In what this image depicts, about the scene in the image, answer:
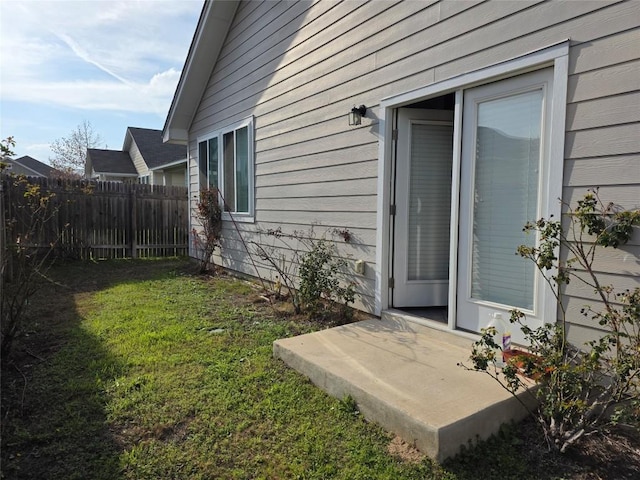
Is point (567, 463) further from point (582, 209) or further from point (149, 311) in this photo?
point (149, 311)

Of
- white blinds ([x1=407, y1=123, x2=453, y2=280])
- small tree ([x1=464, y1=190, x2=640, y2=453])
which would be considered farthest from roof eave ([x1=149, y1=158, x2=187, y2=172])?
small tree ([x1=464, y1=190, x2=640, y2=453])

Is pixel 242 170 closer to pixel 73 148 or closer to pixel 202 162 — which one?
pixel 202 162

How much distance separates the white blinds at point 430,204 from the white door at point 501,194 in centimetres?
80

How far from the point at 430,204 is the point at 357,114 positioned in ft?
4.09

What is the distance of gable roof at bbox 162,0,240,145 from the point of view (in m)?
7.21

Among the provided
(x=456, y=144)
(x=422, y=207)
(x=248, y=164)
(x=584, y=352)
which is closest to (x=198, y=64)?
(x=248, y=164)

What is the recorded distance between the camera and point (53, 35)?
7566 mm

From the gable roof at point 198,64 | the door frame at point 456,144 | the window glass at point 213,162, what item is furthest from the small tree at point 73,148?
the door frame at point 456,144

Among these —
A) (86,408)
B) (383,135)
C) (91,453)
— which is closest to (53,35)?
(383,135)

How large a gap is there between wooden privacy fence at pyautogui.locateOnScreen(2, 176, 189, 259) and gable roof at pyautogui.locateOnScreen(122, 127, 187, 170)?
9.18 meters

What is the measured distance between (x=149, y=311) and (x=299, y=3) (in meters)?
4.52

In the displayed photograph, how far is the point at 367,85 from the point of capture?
173 inches

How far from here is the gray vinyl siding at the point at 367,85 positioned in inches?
98.7

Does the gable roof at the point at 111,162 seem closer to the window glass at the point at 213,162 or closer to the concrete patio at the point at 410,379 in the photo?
the window glass at the point at 213,162
